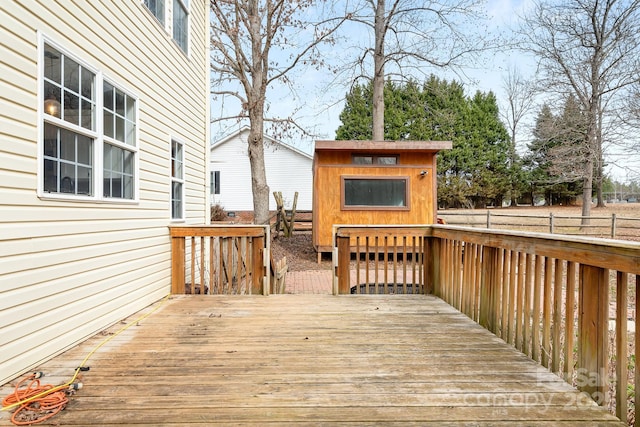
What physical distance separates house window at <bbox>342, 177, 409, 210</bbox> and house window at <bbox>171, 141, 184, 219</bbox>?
3863 millimetres

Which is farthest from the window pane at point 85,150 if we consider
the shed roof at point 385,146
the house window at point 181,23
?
the shed roof at point 385,146

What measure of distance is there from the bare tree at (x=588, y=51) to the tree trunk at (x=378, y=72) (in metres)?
6.66

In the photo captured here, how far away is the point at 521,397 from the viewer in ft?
6.70

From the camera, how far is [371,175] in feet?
26.9

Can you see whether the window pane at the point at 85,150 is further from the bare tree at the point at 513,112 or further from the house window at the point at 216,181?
the bare tree at the point at 513,112

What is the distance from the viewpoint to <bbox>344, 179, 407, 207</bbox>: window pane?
323 inches

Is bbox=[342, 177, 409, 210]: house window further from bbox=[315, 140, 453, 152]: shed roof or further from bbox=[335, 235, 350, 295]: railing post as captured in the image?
bbox=[335, 235, 350, 295]: railing post

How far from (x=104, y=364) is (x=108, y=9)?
10.0ft

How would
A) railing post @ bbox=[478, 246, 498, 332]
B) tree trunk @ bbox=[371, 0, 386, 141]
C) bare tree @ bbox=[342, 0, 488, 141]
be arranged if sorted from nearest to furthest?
railing post @ bbox=[478, 246, 498, 332] → bare tree @ bbox=[342, 0, 488, 141] → tree trunk @ bbox=[371, 0, 386, 141]

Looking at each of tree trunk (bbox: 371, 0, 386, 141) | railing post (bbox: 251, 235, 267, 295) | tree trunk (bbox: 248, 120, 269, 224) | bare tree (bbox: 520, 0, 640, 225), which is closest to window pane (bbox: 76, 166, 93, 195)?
railing post (bbox: 251, 235, 267, 295)

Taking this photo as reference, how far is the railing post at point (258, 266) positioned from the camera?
4.38 m

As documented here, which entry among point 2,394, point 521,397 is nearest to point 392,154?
point 521,397

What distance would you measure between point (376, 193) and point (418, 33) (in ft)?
22.8

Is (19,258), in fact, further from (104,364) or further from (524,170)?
(524,170)
